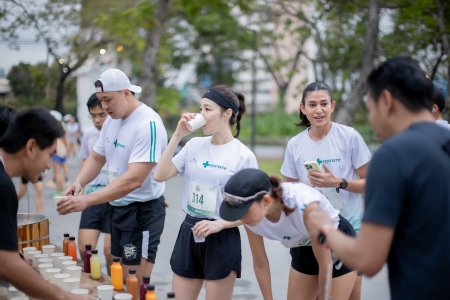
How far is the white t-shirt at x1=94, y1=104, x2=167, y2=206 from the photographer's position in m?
3.85

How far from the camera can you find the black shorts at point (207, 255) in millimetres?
3381

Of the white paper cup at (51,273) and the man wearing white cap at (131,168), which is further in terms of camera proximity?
the man wearing white cap at (131,168)

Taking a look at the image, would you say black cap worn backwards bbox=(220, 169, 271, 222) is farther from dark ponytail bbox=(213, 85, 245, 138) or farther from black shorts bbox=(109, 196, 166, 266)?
black shorts bbox=(109, 196, 166, 266)

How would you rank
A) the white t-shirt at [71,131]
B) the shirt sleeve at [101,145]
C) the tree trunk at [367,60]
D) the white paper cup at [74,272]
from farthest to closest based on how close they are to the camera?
the white t-shirt at [71,131], the tree trunk at [367,60], the shirt sleeve at [101,145], the white paper cup at [74,272]

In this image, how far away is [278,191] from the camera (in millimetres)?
2756

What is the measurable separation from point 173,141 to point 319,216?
1.43 meters

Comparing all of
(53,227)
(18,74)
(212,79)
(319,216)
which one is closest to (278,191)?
(319,216)

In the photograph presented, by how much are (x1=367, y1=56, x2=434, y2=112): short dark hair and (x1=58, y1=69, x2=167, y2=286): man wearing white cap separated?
84.0 inches

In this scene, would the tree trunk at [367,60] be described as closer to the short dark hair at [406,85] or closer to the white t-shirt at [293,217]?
the white t-shirt at [293,217]

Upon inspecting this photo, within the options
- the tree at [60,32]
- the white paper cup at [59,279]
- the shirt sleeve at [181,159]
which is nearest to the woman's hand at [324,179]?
the shirt sleeve at [181,159]

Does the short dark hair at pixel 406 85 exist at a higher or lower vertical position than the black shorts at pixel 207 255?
higher

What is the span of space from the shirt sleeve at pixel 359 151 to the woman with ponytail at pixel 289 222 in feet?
1.53

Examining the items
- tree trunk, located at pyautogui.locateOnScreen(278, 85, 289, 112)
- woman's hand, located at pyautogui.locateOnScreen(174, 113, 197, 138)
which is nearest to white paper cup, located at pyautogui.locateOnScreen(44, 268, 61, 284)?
woman's hand, located at pyautogui.locateOnScreen(174, 113, 197, 138)

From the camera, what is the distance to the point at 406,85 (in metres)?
1.95
